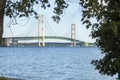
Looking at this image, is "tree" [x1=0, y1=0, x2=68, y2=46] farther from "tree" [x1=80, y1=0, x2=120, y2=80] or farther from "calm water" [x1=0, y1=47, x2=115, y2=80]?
"calm water" [x1=0, y1=47, x2=115, y2=80]

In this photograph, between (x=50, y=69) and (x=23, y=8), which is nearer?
(x=23, y=8)

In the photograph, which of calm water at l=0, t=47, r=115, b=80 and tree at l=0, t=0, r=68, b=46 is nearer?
tree at l=0, t=0, r=68, b=46

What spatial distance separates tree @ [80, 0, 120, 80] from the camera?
1132 centimetres

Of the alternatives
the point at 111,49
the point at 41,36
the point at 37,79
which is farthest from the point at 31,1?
the point at 41,36

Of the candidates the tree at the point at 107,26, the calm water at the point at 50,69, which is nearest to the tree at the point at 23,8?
the tree at the point at 107,26

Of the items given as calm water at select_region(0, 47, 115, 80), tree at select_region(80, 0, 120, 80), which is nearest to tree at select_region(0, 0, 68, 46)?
tree at select_region(80, 0, 120, 80)

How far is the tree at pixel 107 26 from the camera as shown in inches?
446

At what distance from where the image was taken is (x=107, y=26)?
1134 cm

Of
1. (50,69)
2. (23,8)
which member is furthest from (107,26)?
(50,69)

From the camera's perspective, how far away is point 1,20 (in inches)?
477

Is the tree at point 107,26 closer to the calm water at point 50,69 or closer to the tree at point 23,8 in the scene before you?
the tree at point 23,8

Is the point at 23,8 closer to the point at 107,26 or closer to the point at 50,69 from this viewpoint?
the point at 107,26

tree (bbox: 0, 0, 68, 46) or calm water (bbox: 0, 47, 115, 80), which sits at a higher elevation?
tree (bbox: 0, 0, 68, 46)

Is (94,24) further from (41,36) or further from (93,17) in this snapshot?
(41,36)
